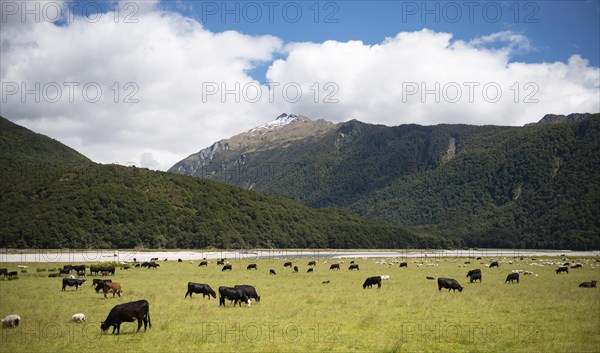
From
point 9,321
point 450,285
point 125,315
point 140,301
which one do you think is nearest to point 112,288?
point 9,321

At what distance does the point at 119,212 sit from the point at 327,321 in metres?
143

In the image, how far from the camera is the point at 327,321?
23.5 meters

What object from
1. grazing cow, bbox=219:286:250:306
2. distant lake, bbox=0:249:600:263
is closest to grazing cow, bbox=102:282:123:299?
grazing cow, bbox=219:286:250:306

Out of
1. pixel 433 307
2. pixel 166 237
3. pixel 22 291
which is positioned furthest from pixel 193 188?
pixel 433 307

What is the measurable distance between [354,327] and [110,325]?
11095 mm

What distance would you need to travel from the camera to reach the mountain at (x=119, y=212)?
134m

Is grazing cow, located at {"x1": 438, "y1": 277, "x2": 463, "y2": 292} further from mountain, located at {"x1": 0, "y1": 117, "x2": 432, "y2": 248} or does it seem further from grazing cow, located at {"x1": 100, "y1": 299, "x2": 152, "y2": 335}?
mountain, located at {"x1": 0, "y1": 117, "x2": 432, "y2": 248}

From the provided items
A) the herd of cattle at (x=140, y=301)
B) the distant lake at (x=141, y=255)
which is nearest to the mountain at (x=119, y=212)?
the distant lake at (x=141, y=255)

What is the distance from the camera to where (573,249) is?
650ft

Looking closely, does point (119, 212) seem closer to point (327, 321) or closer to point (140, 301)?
point (140, 301)

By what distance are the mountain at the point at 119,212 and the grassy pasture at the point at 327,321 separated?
351ft

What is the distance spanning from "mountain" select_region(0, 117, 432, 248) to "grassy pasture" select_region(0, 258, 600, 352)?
107011 millimetres

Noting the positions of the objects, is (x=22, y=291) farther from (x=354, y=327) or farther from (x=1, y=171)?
(x=1, y=171)

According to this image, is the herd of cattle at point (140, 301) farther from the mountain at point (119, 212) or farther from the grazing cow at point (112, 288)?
the mountain at point (119, 212)
